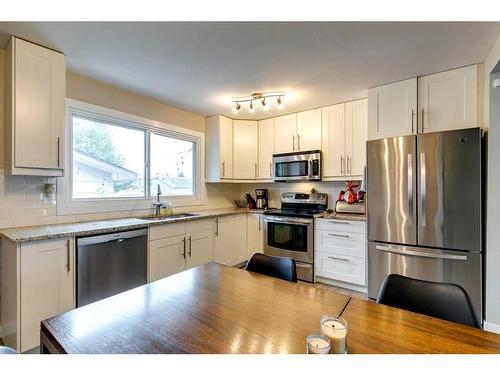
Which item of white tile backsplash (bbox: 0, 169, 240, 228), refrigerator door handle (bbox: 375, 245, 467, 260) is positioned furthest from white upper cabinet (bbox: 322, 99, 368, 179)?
white tile backsplash (bbox: 0, 169, 240, 228)

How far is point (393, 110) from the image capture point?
2.59 meters

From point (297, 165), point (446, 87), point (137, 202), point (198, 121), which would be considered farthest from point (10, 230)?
point (446, 87)

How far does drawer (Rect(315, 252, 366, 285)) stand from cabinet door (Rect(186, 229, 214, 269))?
4.43 ft

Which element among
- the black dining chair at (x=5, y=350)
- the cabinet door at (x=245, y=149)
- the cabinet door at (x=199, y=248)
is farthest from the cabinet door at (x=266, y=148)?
the black dining chair at (x=5, y=350)

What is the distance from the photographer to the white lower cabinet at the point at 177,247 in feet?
8.13

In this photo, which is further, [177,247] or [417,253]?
[177,247]

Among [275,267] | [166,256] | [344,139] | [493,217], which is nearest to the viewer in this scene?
[275,267]

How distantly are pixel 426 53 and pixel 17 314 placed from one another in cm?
352

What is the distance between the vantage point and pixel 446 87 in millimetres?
→ 2342

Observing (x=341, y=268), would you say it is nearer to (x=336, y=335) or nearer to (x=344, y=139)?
(x=344, y=139)

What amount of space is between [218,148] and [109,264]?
2.10m

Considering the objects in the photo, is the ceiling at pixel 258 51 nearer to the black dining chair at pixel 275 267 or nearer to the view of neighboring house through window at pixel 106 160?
the view of neighboring house through window at pixel 106 160

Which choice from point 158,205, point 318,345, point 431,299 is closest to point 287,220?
point 158,205

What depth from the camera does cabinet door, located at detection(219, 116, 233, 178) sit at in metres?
3.66
